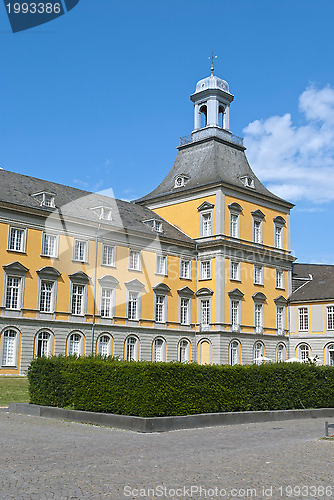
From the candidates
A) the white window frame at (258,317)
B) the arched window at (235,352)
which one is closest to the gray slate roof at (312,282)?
the white window frame at (258,317)

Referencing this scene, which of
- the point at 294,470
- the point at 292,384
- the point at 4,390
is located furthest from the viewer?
the point at 4,390

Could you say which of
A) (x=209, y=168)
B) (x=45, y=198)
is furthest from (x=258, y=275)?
(x=45, y=198)

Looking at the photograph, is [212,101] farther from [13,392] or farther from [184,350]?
[13,392]

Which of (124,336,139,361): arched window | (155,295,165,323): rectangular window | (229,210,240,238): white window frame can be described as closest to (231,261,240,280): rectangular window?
(229,210,240,238): white window frame

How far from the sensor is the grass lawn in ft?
83.6

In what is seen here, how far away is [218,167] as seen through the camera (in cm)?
5862

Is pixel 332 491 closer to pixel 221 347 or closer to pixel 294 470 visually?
pixel 294 470

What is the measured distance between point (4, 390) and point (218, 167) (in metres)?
35.3

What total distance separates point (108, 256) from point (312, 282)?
2369cm

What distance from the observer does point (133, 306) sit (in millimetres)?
50688

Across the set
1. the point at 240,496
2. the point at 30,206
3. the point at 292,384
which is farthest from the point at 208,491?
the point at 30,206

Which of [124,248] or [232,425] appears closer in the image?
[232,425]

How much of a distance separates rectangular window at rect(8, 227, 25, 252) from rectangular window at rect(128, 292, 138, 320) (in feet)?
36.1

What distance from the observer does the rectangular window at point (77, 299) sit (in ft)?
153
